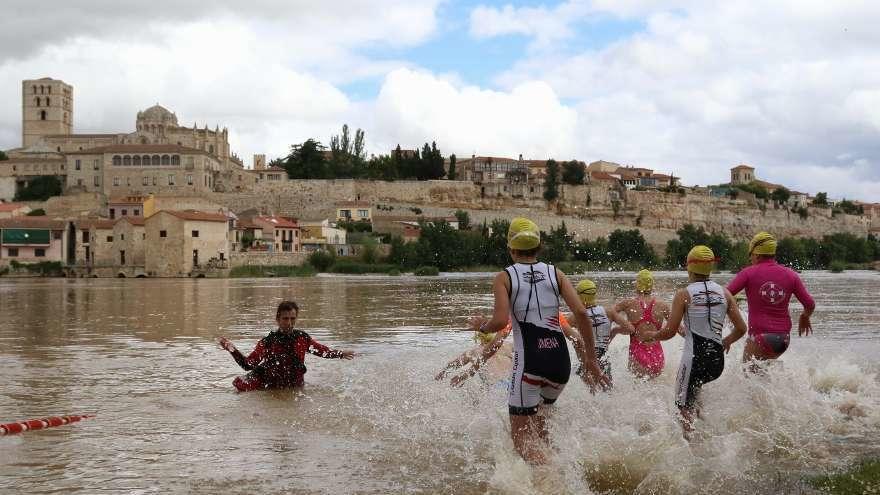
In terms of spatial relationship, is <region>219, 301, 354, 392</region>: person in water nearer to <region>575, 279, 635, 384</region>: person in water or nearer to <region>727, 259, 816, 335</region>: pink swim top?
<region>575, 279, 635, 384</region>: person in water

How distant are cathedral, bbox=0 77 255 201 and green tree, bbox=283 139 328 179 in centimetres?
726

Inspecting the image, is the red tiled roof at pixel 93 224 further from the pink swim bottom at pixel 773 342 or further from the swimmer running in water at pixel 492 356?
the pink swim bottom at pixel 773 342

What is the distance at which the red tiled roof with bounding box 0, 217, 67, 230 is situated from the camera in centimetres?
6956

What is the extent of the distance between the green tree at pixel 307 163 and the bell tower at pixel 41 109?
40214mm

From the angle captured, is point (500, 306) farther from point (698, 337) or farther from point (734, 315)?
point (734, 315)

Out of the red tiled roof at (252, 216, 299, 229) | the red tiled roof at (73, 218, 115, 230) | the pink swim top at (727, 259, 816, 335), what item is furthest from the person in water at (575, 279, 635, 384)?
the red tiled roof at (252, 216, 299, 229)

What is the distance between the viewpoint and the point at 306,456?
→ 7059mm

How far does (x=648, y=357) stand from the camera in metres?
8.77

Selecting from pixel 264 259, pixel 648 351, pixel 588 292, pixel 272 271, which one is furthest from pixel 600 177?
pixel 588 292

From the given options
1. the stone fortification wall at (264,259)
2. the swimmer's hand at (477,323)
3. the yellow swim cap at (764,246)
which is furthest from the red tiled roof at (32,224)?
the swimmer's hand at (477,323)

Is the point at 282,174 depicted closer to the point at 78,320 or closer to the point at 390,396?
the point at 78,320

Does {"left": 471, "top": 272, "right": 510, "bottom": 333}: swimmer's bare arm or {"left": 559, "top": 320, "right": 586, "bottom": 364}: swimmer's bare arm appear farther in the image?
{"left": 559, "top": 320, "right": 586, "bottom": 364}: swimmer's bare arm

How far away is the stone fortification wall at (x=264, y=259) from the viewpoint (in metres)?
68.3

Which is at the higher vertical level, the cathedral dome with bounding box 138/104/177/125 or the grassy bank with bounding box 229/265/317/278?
the cathedral dome with bounding box 138/104/177/125
